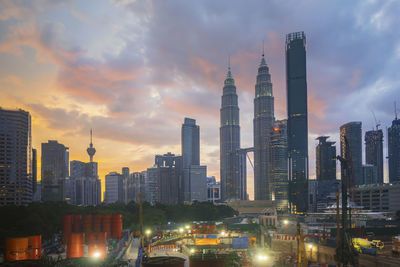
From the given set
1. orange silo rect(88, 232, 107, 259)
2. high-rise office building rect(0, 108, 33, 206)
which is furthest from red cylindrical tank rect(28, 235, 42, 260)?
high-rise office building rect(0, 108, 33, 206)

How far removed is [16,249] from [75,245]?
500 inches

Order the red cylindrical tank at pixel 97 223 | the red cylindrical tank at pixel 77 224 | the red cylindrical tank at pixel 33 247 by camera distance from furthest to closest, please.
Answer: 1. the red cylindrical tank at pixel 97 223
2. the red cylindrical tank at pixel 77 224
3. the red cylindrical tank at pixel 33 247

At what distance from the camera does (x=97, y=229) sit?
74.9 metres

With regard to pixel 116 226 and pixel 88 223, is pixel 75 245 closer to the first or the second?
pixel 88 223

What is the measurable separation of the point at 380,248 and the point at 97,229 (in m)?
54.8

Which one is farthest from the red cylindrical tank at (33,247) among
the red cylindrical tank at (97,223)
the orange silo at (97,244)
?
the red cylindrical tank at (97,223)

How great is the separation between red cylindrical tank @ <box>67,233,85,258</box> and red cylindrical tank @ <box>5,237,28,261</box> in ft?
36.9

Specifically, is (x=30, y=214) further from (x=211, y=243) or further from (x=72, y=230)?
(x=211, y=243)

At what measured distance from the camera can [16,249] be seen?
184ft

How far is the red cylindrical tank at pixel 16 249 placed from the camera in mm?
55531

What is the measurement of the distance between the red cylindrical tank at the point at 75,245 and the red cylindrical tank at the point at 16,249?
1124 centimetres

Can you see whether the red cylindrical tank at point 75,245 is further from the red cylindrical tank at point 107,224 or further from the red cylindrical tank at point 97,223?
the red cylindrical tank at point 107,224

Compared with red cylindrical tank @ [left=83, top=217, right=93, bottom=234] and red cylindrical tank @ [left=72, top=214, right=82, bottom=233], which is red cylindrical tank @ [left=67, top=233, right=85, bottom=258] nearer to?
red cylindrical tank @ [left=72, top=214, right=82, bottom=233]

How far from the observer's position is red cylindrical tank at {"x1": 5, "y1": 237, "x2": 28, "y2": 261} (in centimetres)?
5553
